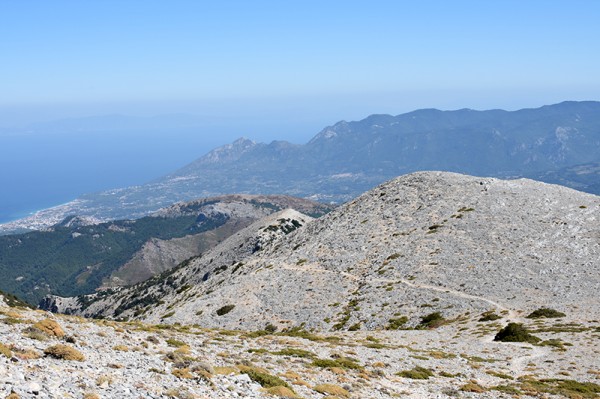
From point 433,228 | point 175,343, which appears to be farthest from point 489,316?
point 175,343

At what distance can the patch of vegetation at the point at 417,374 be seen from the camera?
33.8 metres

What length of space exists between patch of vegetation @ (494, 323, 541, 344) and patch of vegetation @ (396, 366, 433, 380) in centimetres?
1611

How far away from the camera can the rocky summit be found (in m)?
24.3

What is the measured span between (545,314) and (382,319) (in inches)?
723

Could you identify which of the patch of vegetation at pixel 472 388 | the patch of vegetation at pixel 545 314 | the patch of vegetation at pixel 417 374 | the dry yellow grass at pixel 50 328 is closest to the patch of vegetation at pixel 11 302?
the dry yellow grass at pixel 50 328

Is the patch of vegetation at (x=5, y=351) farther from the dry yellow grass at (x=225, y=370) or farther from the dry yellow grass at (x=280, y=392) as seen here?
the dry yellow grass at (x=280, y=392)

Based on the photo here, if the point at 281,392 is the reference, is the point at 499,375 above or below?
below

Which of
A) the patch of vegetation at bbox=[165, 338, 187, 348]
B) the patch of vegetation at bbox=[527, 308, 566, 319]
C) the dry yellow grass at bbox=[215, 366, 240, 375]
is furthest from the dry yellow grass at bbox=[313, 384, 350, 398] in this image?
the patch of vegetation at bbox=[527, 308, 566, 319]

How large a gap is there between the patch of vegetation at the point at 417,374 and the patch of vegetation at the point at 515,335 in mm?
16106

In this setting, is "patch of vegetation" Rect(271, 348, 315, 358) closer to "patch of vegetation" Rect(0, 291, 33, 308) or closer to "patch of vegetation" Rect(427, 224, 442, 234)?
"patch of vegetation" Rect(427, 224, 442, 234)

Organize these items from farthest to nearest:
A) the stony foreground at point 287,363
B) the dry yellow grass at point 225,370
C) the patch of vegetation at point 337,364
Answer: the patch of vegetation at point 337,364 < the dry yellow grass at point 225,370 < the stony foreground at point 287,363

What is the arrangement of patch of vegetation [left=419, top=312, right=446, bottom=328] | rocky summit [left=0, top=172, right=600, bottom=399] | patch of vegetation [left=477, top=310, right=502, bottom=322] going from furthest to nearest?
patch of vegetation [left=419, top=312, right=446, bottom=328] < patch of vegetation [left=477, top=310, right=502, bottom=322] < rocky summit [left=0, top=172, right=600, bottom=399]

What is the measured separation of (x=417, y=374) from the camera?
3403cm

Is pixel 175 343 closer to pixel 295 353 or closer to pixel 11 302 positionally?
pixel 295 353
